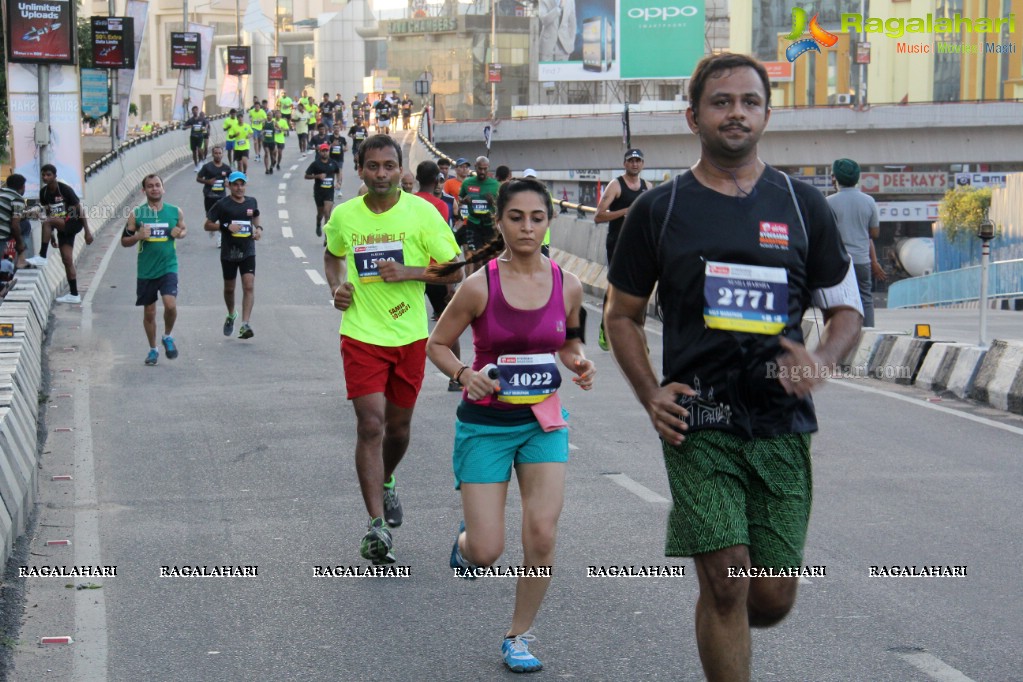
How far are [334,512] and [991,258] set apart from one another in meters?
29.1

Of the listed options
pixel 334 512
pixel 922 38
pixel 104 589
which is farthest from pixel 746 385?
pixel 922 38

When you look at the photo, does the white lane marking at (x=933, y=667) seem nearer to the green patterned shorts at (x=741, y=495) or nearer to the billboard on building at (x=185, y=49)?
the green patterned shorts at (x=741, y=495)

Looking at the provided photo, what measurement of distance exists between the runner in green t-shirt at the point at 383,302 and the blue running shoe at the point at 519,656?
1.65 metres

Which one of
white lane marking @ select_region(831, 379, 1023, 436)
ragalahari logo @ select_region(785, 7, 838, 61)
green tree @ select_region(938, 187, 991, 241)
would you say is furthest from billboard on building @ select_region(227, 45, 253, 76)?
white lane marking @ select_region(831, 379, 1023, 436)

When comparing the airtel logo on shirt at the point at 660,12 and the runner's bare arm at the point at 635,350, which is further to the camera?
the airtel logo on shirt at the point at 660,12

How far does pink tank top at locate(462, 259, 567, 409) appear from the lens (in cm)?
571

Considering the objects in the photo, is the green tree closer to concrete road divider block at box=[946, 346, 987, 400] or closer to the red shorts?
concrete road divider block at box=[946, 346, 987, 400]

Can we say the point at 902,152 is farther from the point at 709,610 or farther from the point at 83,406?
the point at 709,610

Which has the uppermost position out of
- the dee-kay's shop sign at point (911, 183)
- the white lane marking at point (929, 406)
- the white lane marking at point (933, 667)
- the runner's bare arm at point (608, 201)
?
the runner's bare arm at point (608, 201)

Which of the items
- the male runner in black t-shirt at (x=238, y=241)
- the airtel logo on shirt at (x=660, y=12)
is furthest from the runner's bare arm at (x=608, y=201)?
the airtel logo on shirt at (x=660, y=12)

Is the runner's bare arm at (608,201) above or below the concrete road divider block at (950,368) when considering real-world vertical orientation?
above

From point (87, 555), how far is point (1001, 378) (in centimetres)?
777

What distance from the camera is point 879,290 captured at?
65000 mm

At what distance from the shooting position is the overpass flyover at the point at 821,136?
58312mm
